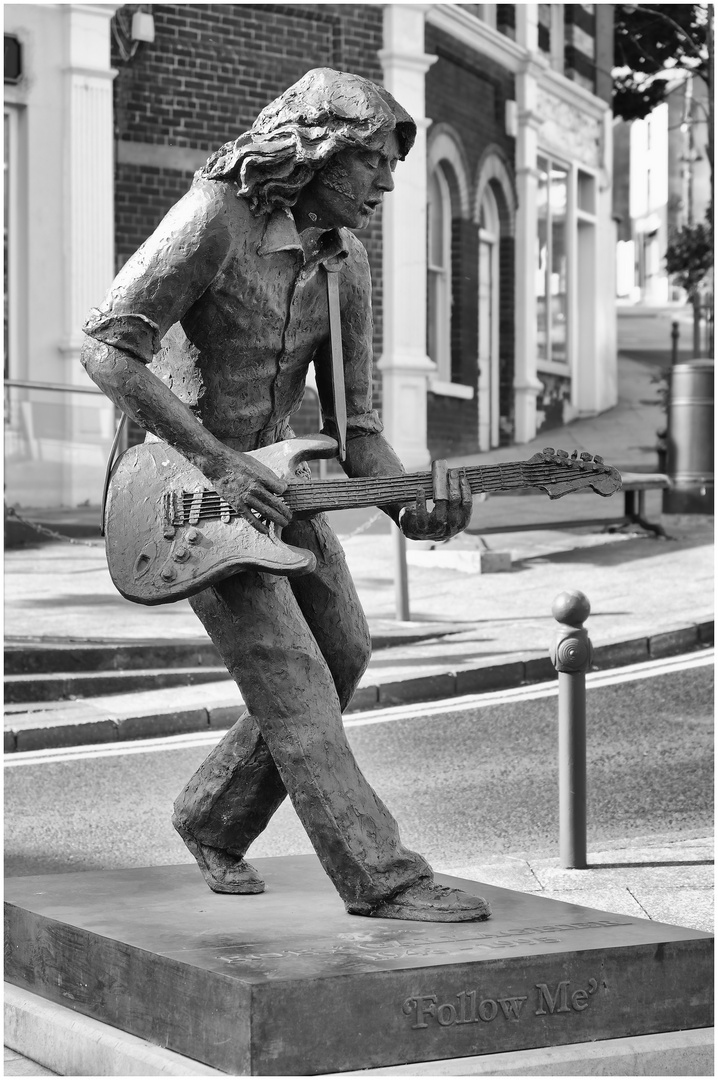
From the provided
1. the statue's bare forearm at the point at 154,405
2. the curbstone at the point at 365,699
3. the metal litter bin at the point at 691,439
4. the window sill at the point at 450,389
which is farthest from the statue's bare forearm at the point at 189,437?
the window sill at the point at 450,389

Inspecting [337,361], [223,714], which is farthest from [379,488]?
[223,714]

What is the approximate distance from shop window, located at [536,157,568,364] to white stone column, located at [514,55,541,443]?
2.20 feet

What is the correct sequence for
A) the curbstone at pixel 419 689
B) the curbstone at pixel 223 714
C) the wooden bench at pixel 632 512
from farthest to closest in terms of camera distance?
1. the wooden bench at pixel 632 512
2. the curbstone at pixel 419 689
3. the curbstone at pixel 223 714

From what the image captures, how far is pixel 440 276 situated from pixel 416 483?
764 inches

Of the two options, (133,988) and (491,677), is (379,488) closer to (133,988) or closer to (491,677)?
(133,988)

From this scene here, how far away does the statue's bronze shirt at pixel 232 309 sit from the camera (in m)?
4.16

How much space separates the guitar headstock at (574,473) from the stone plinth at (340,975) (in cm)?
111

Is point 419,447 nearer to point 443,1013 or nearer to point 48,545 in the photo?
point 48,545

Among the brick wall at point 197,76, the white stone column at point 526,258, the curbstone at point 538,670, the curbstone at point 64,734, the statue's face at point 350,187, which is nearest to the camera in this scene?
the statue's face at point 350,187

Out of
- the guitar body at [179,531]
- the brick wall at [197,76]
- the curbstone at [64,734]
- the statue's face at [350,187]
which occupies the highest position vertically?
the brick wall at [197,76]

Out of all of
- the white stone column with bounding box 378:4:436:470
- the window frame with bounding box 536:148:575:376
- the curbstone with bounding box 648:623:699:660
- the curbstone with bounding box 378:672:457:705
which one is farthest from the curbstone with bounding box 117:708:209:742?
the window frame with bounding box 536:148:575:376

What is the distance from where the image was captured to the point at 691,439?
17.7m

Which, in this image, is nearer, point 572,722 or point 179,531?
point 179,531

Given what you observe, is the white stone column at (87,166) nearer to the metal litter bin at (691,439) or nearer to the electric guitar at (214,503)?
the metal litter bin at (691,439)
